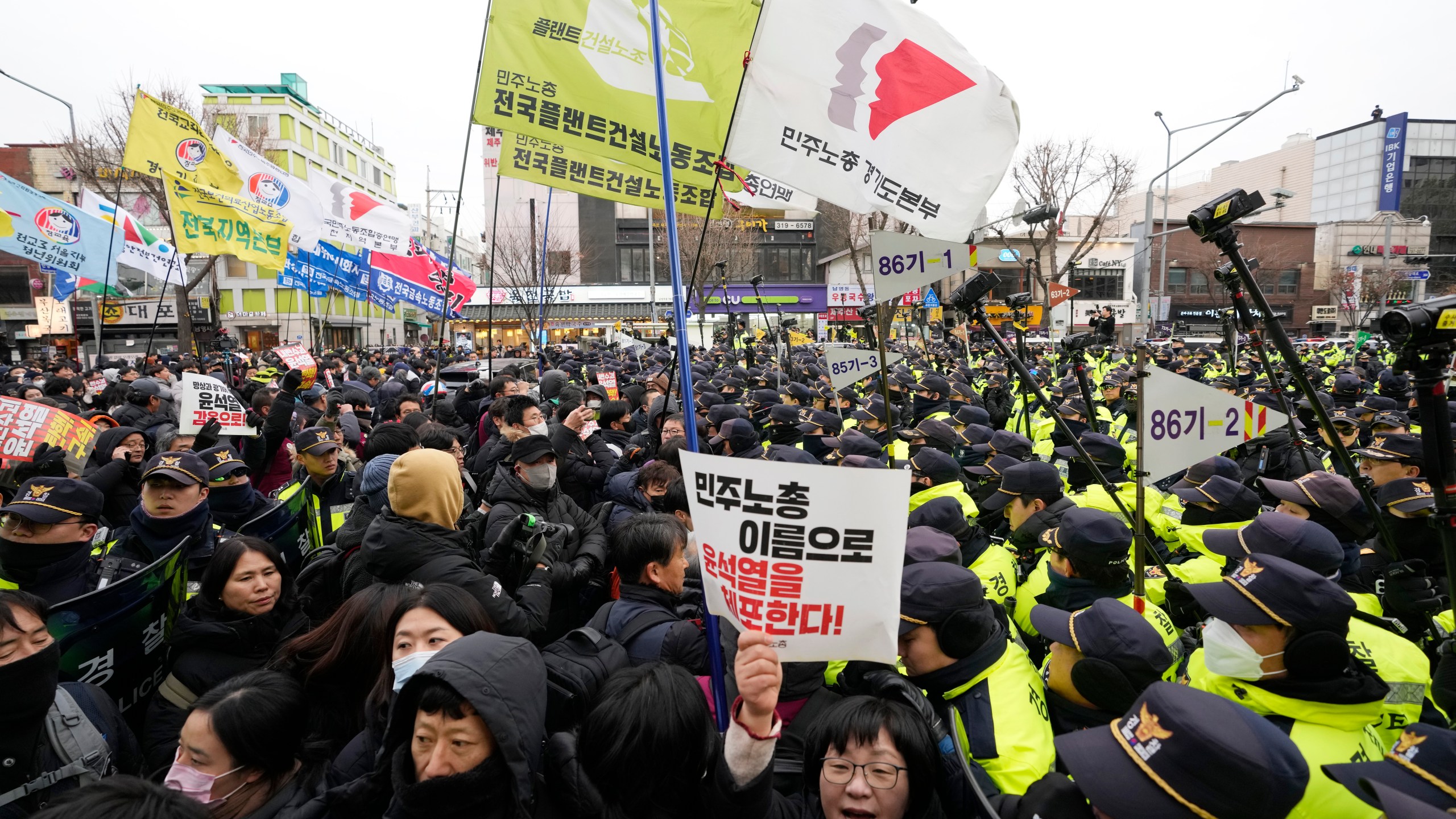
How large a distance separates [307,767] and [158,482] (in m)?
2.24

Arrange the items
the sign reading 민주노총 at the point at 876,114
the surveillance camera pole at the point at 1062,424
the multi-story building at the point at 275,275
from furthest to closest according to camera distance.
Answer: the multi-story building at the point at 275,275 < the sign reading 민주노총 at the point at 876,114 < the surveillance camera pole at the point at 1062,424

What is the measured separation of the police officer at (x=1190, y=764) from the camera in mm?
1494

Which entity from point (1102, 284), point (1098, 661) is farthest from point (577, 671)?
point (1102, 284)

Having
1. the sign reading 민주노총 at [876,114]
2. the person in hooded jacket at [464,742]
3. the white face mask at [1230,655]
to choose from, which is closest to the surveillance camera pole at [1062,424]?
the sign reading 민주노총 at [876,114]

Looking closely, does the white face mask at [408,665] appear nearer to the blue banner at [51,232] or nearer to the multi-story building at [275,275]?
the blue banner at [51,232]

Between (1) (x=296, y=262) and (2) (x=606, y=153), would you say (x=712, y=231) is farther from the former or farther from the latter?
(2) (x=606, y=153)

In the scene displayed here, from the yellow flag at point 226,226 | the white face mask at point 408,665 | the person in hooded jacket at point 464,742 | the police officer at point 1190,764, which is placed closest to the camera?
the police officer at point 1190,764

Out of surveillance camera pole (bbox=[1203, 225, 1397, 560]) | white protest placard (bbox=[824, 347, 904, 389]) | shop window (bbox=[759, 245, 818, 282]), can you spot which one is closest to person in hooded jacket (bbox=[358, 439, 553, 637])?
surveillance camera pole (bbox=[1203, 225, 1397, 560])

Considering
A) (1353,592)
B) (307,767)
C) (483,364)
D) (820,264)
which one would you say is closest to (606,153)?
(307,767)

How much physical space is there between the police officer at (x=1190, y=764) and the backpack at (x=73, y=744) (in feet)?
9.59

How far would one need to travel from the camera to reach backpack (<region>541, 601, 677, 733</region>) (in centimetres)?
239

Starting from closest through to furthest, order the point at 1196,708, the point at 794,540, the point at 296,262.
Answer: the point at 1196,708 < the point at 794,540 < the point at 296,262

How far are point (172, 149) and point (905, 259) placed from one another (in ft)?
37.8

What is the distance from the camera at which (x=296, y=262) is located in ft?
61.5
